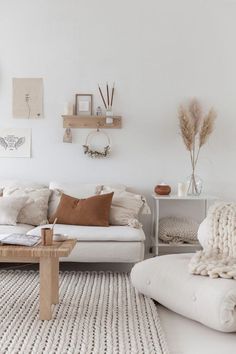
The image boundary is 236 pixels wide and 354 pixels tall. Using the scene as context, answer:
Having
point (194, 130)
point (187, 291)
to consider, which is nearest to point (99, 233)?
point (187, 291)

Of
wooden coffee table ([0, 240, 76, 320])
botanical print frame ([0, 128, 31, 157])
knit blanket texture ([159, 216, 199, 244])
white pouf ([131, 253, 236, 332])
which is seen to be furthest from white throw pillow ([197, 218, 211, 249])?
botanical print frame ([0, 128, 31, 157])

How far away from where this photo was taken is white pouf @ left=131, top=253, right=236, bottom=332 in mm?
2562

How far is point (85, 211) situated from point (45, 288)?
1.57 meters

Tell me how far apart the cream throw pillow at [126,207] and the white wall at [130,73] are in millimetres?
475

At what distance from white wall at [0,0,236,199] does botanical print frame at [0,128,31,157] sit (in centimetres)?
6

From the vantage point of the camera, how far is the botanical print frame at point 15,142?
16.7 feet

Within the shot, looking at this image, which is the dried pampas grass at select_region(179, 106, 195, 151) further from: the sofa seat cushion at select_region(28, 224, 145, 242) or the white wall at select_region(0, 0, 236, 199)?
the sofa seat cushion at select_region(28, 224, 145, 242)

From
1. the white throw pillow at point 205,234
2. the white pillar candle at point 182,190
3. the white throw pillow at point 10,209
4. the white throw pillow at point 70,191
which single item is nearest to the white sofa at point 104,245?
the white throw pillow at point 10,209

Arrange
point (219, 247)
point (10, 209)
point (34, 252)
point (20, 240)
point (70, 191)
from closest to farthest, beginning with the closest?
point (34, 252)
point (20, 240)
point (219, 247)
point (10, 209)
point (70, 191)

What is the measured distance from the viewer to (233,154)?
201 inches

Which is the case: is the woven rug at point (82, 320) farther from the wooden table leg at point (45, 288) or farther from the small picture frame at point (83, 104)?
the small picture frame at point (83, 104)

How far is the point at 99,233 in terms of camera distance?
3.99m

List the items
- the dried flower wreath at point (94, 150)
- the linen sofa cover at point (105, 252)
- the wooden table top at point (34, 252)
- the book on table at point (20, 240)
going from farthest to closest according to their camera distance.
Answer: the dried flower wreath at point (94, 150) → the linen sofa cover at point (105, 252) → the book on table at point (20, 240) → the wooden table top at point (34, 252)

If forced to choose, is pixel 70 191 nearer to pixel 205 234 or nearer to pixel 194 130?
pixel 194 130
